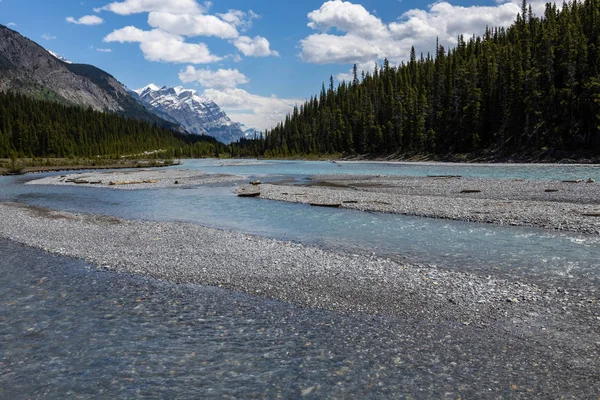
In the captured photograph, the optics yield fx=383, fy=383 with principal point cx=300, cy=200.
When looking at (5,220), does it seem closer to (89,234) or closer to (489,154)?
(89,234)

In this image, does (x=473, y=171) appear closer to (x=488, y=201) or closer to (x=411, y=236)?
(x=488, y=201)

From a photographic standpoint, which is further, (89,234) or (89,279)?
(89,234)

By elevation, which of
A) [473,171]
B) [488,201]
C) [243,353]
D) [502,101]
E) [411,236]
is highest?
[502,101]

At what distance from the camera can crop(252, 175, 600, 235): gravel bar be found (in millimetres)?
23359

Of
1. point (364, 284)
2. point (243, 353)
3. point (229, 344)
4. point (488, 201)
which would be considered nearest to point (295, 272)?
point (364, 284)

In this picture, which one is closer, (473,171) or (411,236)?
(411,236)

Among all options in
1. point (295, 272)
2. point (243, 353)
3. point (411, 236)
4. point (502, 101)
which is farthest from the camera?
point (502, 101)

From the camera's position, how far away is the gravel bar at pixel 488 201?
23.4m

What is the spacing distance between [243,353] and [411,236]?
14109 millimetres

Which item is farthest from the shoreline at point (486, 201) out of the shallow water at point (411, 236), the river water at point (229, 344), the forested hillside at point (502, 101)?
the forested hillside at point (502, 101)

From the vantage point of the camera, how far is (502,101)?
3878 inches

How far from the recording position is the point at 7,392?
7.11 metres

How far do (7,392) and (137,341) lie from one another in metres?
2.58

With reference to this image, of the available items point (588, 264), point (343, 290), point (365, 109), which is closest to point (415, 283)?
point (343, 290)
